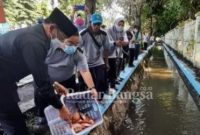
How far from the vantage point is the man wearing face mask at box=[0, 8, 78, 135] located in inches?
123

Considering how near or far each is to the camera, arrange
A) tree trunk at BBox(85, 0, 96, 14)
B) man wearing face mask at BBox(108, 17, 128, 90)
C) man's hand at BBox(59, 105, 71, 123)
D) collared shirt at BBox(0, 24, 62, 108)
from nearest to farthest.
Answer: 1. collared shirt at BBox(0, 24, 62, 108)
2. man's hand at BBox(59, 105, 71, 123)
3. man wearing face mask at BBox(108, 17, 128, 90)
4. tree trunk at BBox(85, 0, 96, 14)

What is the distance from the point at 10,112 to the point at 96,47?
12.6 feet

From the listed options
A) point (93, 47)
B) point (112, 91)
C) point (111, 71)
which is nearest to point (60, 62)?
point (93, 47)

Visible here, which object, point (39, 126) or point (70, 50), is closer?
point (70, 50)

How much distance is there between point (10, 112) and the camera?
3480 mm

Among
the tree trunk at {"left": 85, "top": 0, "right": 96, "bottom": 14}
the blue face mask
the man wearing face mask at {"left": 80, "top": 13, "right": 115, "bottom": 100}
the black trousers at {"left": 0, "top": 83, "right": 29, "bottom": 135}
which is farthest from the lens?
the tree trunk at {"left": 85, "top": 0, "right": 96, "bottom": 14}

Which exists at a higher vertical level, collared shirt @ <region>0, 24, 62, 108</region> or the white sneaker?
collared shirt @ <region>0, 24, 62, 108</region>

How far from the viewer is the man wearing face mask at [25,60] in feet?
10.2

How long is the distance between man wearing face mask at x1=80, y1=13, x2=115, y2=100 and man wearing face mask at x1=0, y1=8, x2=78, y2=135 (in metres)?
3.42

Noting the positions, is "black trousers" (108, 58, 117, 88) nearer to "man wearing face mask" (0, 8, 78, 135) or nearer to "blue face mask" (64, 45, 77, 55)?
"blue face mask" (64, 45, 77, 55)

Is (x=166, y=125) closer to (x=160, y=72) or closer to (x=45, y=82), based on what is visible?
(x=45, y=82)

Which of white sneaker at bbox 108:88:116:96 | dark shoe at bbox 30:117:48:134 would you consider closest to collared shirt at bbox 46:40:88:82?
dark shoe at bbox 30:117:48:134

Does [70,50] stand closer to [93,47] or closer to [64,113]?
[64,113]

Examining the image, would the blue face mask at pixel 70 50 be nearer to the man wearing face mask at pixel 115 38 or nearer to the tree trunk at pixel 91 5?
the man wearing face mask at pixel 115 38
